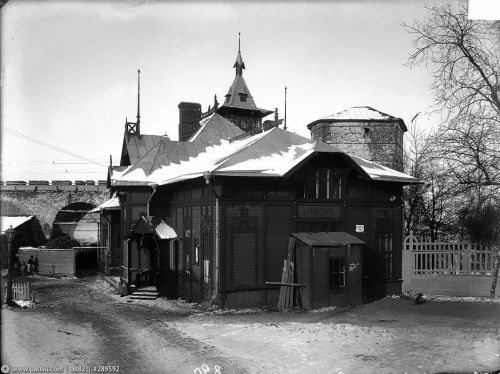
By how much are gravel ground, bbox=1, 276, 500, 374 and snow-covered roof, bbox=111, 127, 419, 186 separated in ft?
15.3

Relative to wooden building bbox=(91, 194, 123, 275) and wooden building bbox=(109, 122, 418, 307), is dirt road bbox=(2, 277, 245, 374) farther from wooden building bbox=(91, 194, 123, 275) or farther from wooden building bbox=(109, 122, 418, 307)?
wooden building bbox=(91, 194, 123, 275)

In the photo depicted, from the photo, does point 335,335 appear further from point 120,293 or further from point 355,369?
point 120,293

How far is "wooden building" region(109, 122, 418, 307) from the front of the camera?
15.0 m

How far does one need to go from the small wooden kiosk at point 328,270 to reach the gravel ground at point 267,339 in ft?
1.55

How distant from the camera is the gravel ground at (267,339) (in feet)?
29.7

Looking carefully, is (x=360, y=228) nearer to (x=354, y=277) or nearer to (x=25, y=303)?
(x=354, y=277)

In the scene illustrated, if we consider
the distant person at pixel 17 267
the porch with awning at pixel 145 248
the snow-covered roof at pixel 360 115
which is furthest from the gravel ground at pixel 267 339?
the snow-covered roof at pixel 360 115

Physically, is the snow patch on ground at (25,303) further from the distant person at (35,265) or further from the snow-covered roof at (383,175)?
the snow-covered roof at (383,175)

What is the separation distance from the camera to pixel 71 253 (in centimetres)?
2692

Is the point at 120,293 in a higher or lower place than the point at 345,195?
lower

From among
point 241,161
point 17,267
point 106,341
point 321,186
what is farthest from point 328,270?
point 17,267

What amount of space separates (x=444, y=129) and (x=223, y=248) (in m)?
7.78

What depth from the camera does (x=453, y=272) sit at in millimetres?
16906

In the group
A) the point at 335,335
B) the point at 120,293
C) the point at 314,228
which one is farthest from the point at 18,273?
the point at 335,335
